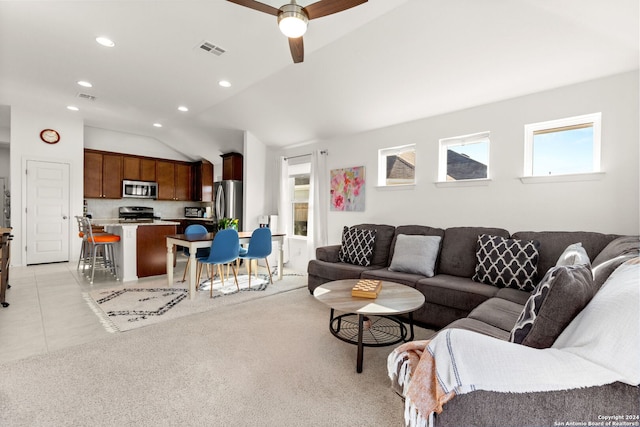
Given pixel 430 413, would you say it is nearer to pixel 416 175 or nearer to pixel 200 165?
pixel 416 175

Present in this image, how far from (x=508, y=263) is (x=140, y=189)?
7183 mm

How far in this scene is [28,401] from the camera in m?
1.65

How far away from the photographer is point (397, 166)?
418cm

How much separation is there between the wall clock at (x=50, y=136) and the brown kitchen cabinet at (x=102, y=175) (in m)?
0.60

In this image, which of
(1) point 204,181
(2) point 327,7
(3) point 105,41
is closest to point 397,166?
(2) point 327,7

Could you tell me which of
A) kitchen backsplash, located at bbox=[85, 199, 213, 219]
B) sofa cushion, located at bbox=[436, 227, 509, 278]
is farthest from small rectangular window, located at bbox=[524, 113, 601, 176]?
kitchen backsplash, located at bbox=[85, 199, 213, 219]

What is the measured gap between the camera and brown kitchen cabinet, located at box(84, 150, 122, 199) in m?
6.20

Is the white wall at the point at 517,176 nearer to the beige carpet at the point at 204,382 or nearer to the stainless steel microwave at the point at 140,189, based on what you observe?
the beige carpet at the point at 204,382

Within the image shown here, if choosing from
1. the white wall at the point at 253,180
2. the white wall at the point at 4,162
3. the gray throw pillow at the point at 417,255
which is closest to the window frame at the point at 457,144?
the gray throw pillow at the point at 417,255

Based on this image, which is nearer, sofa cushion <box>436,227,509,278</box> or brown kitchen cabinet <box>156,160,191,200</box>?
sofa cushion <box>436,227,509,278</box>

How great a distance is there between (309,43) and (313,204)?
2.58 metres

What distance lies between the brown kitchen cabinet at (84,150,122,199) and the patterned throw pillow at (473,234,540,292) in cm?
710

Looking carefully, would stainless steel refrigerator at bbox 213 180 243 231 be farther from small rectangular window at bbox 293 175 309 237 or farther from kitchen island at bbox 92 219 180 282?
kitchen island at bbox 92 219 180 282

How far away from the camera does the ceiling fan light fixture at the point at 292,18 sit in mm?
1989
